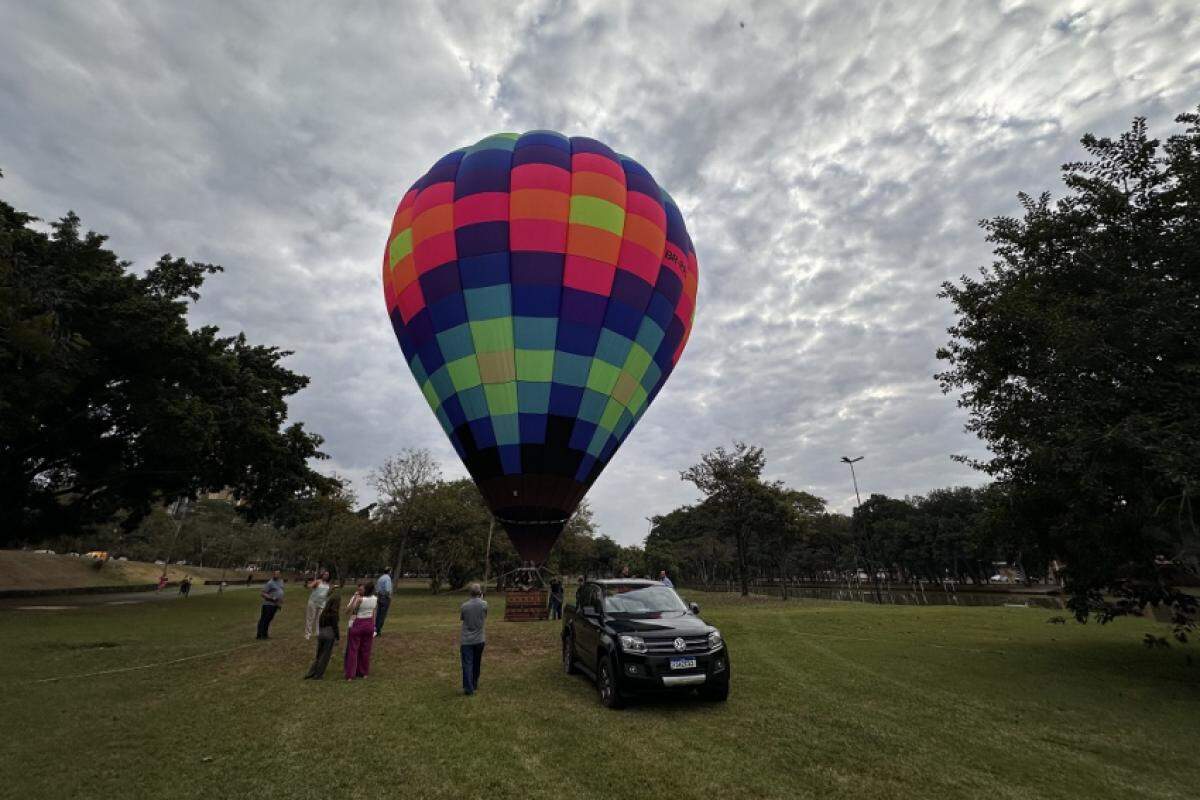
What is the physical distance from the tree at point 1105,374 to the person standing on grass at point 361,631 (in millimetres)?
12804

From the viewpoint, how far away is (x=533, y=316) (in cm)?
1836

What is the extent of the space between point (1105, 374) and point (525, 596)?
16.6 meters

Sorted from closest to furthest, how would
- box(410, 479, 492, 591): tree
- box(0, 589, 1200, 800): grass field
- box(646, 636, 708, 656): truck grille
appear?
box(0, 589, 1200, 800): grass field < box(646, 636, 708, 656): truck grille < box(410, 479, 492, 591): tree

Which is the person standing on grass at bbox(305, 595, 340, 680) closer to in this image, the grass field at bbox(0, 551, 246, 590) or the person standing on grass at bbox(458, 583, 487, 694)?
the person standing on grass at bbox(458, 583, 487, 694)

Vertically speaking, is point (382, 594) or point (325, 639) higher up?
point (382, 594)

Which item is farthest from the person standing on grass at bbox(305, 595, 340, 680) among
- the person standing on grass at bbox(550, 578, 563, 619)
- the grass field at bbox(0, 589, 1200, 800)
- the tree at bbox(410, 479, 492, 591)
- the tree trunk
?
the tree at bbox(410, 479, 492, 591)

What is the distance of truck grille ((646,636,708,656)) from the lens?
798 centimetres

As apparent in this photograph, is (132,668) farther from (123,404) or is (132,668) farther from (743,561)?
(743,561)

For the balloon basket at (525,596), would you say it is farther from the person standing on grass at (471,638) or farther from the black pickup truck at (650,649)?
the person standing on grass at (471,638)

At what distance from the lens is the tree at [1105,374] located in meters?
9.26

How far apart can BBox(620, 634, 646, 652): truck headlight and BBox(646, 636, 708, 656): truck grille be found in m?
0.08

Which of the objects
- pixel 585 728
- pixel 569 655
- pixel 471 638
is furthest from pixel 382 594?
pixel 585 728

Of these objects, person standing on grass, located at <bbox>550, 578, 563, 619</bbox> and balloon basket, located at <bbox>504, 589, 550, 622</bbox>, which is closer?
balloon basket, located at <bbox>504, 589, 550, 622</bbox>

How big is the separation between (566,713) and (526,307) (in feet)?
43.3
